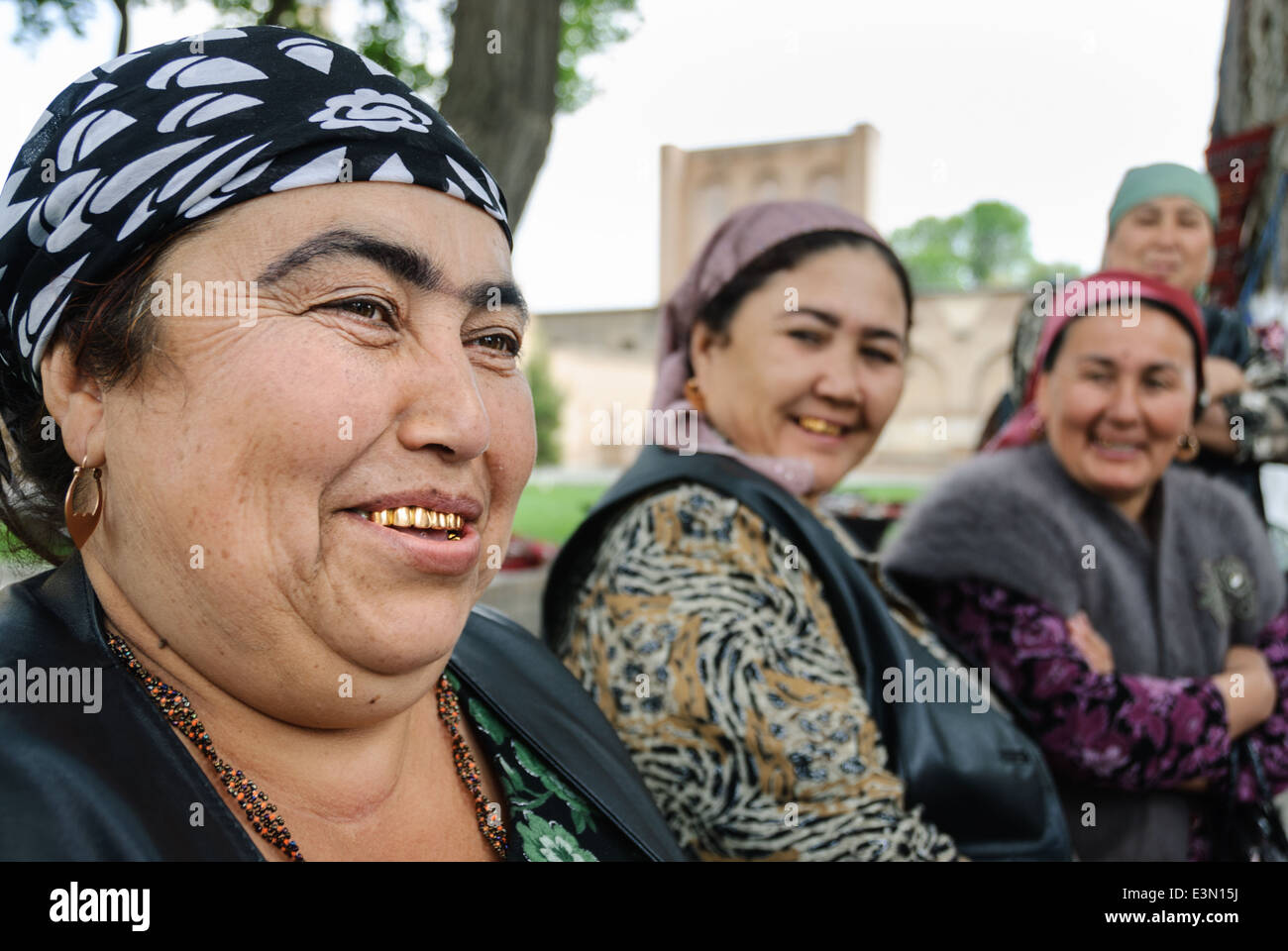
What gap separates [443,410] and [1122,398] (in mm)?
2197

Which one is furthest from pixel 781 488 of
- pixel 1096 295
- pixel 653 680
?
pixel 1096 295

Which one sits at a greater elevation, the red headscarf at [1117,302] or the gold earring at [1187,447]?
the red headscarf at [1117,302]

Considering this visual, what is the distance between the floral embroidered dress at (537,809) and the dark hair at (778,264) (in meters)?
1.30

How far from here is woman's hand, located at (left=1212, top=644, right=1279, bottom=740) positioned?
263 cm

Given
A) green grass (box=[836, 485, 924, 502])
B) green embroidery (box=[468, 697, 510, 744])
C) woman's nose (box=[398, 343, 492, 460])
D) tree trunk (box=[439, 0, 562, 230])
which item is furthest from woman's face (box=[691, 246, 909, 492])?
green grass (box=[836, 485, 924, 502])

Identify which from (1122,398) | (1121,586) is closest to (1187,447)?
(1122,398)

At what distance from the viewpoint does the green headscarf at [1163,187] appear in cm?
383

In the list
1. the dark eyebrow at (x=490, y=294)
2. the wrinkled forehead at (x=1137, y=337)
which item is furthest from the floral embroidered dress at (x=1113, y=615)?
the dark eyebrow at (x=490, y=294)

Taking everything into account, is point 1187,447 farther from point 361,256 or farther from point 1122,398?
point 361,256

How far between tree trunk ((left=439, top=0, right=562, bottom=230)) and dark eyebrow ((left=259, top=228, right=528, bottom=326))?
400 centimetres

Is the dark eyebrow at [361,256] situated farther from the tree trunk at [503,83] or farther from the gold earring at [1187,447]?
the tree trunk at [503,83]

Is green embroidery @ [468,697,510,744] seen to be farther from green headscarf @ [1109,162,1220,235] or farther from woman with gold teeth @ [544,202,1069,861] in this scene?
green headscarf @ [1109,162,1220,235]

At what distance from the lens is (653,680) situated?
1.97 m
